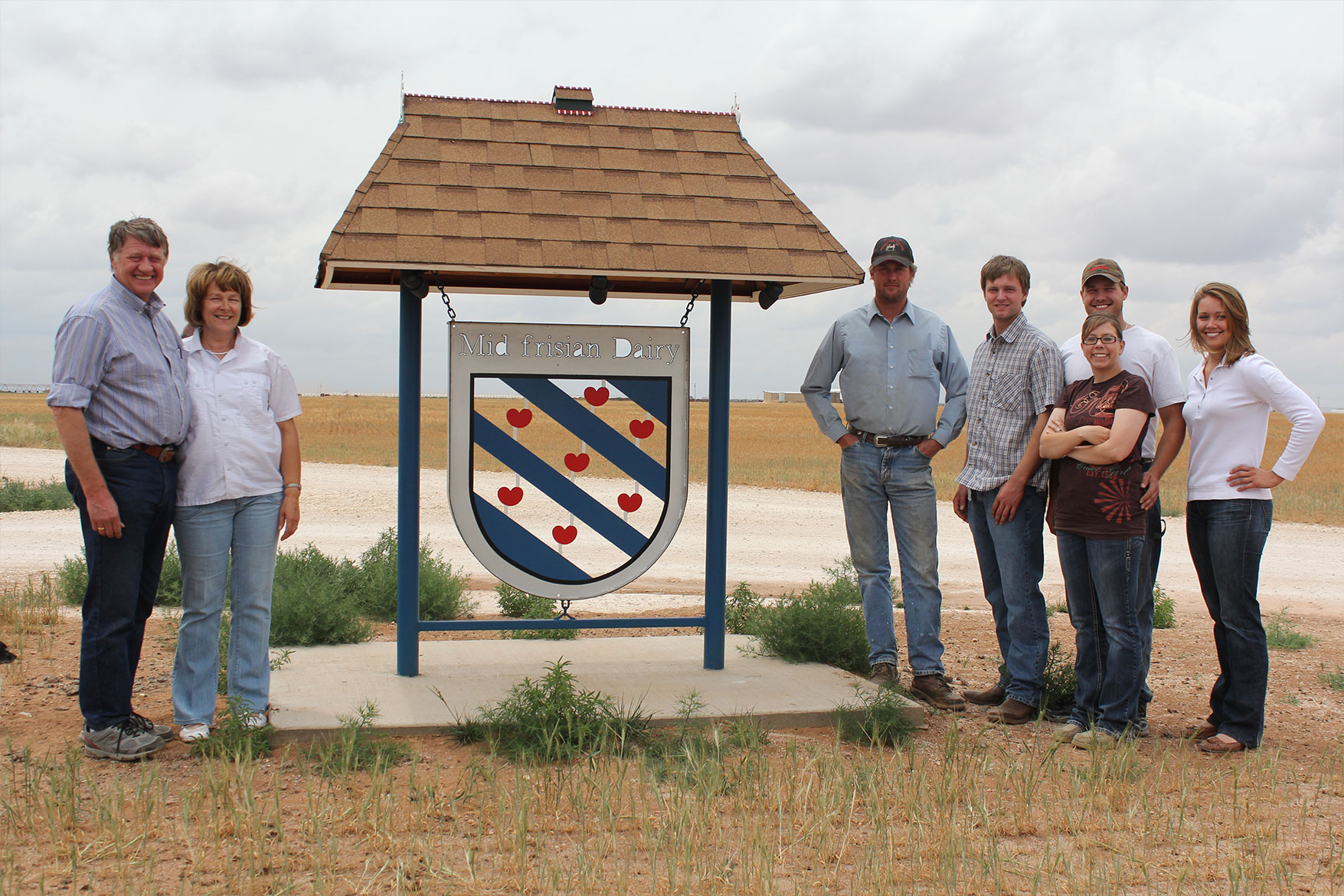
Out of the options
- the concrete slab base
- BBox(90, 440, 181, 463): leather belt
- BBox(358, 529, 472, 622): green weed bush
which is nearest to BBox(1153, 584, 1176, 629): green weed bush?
the concrete slab base

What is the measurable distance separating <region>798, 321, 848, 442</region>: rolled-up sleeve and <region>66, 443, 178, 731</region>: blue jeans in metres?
3.36

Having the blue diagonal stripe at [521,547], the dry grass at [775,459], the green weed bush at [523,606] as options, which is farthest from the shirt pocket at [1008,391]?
the green weed bush at [523,606]

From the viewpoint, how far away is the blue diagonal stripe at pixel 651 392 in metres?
5.73

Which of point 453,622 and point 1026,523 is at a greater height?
point 1026,523

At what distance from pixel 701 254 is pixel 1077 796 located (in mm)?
3065

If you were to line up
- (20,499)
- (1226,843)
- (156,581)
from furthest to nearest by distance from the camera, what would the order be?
(20,499), (156,581), (1226,843)

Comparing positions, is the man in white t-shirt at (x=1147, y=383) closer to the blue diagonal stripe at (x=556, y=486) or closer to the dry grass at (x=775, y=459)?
the blue diagonal stripe at (x=556, y=486)

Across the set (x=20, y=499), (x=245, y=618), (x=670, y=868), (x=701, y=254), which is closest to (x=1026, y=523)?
(x=701, y=254)

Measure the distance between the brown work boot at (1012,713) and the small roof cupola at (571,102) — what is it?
399cm

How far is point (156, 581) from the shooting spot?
468 centimetres

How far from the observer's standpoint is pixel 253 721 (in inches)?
183

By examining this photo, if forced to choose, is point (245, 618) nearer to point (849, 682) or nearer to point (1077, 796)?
point (849, 682)

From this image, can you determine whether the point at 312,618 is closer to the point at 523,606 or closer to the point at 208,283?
the point at 523,606

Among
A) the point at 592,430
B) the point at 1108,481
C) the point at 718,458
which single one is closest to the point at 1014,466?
the point at 1108,481
